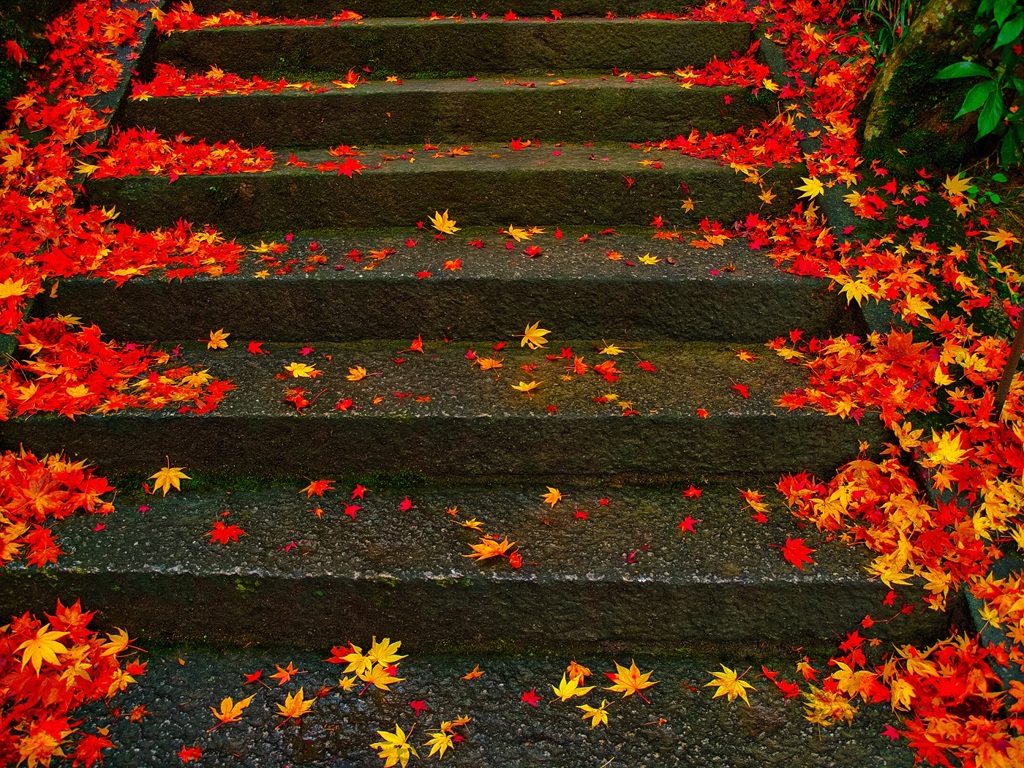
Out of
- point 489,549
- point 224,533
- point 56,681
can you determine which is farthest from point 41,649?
point 489,549

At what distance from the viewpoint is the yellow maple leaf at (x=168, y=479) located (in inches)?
98.9

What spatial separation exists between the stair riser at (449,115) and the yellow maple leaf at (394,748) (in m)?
2.75

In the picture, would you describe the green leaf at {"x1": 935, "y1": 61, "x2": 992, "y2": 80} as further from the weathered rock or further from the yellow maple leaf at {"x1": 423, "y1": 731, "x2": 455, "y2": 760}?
the yellow maple leaf at {"x1": 423, "y1": 731, "x2": 455, "y2": 760}

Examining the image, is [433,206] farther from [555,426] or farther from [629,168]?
[555,426]

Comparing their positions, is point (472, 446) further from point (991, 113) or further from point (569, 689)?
point (991, 113)

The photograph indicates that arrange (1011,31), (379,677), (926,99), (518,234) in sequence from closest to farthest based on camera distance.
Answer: (379,677), (1011,31), (926,99), (518,234)

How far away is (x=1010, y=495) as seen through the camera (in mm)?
2203

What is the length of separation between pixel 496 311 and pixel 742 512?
1.26 m

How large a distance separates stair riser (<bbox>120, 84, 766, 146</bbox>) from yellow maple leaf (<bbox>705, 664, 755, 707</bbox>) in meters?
2.56

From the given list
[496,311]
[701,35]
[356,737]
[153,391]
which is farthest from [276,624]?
[701,35]

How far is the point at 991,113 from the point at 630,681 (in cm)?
256

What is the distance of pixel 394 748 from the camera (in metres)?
2.00

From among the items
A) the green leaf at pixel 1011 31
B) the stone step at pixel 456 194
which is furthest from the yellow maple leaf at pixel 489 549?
the green leaf at pixel 1011 31

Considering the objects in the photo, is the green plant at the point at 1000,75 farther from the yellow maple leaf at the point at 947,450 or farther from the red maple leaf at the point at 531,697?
the red maple leaf at the point at 531,697
